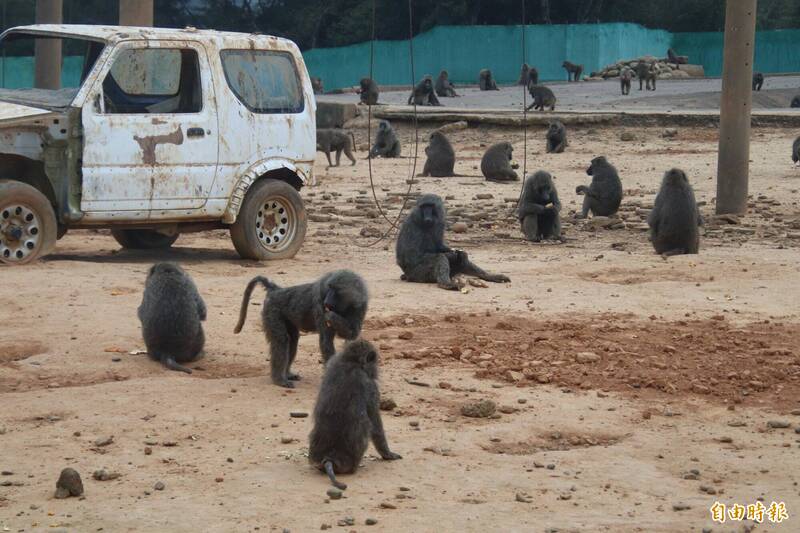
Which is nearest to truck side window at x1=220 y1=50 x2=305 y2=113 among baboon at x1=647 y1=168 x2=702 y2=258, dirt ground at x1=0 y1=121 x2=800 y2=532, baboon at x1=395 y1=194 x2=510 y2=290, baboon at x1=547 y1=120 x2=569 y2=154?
dirt ground at x1=0 y1=121 x2=800 y2=532

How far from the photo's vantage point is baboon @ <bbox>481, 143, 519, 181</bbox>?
20766 millimetres

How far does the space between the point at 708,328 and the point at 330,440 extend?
4.52 m

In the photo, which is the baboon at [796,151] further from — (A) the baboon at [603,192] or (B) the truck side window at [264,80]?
(B) the truck side window at [264,80]

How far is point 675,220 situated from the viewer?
13.4 m

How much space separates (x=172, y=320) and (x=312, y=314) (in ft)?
3.41

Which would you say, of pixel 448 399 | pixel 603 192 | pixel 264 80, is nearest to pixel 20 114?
pixel 264 80

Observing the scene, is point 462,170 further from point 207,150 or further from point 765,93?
point 765,93

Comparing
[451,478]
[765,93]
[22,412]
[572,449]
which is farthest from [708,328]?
[765,93]

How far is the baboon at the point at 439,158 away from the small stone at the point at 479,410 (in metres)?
14.2

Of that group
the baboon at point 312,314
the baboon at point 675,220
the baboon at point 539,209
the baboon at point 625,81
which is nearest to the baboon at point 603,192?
the baboon at point 539,209

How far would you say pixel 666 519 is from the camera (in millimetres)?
5598

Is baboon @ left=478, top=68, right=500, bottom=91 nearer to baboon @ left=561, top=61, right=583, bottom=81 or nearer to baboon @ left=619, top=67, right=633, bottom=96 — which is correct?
baboon @ left=561, top=61, right=583, bottom=81

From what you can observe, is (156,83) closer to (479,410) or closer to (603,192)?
(603,192)

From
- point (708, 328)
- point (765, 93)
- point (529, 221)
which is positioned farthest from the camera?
point (765, 93)
